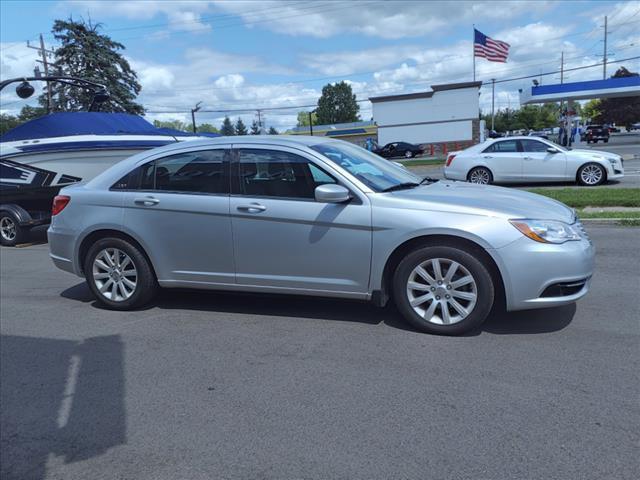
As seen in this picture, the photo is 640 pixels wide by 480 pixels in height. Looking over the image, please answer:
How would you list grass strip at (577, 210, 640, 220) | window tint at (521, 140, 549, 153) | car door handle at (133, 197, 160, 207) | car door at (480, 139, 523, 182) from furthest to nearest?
car door at (480, 139, 523, 182) < window tint at (521, 140, 549, 153) < grass strip at (577, 210, 640, 220) < car door handle at (133, 197, 160, 207)

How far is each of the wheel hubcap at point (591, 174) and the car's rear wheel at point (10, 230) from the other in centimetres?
1318

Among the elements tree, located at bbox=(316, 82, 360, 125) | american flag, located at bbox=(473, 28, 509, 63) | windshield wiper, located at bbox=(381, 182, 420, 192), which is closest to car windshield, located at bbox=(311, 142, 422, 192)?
windshield wiper, located at bbox=(381, 182, 420, 192)

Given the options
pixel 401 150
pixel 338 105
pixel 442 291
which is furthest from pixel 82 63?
pixel 338 105

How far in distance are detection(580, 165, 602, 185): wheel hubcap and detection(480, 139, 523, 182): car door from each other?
5.22ft

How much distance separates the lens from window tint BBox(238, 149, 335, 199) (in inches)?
188

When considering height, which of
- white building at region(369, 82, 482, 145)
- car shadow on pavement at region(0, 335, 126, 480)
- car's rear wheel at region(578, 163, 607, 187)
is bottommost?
car shadow on pavement at region(0, 335, 126, 480)

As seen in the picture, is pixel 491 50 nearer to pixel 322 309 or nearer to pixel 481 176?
pixel 481 176

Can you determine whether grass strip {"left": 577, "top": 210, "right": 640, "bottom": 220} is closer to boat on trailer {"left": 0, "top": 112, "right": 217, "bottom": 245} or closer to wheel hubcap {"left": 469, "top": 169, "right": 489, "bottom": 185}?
wheel hubcap {"left": 469, "top": 169, "right": 489, "bottom": 185}

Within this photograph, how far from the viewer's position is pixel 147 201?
523 cm

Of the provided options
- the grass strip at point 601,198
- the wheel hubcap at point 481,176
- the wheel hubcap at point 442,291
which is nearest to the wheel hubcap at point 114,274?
the wheel hubcap at point 442,291

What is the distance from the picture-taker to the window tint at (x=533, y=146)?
14.4 metres

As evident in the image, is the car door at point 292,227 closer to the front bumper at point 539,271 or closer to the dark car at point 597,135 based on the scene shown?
the front bumper at point 539,271

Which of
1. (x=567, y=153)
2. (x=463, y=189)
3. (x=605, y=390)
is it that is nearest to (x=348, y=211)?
(x=463, y=189)

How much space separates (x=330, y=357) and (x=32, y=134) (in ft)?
29.6
